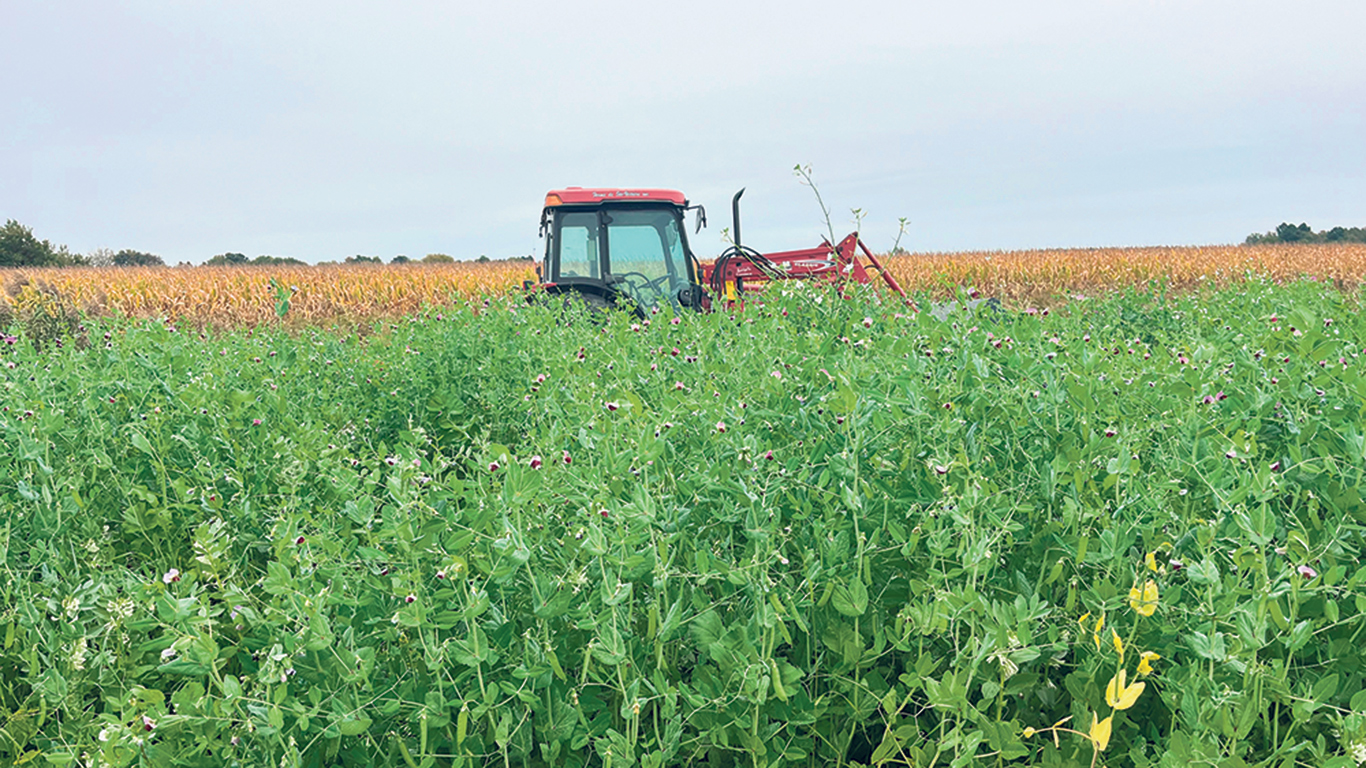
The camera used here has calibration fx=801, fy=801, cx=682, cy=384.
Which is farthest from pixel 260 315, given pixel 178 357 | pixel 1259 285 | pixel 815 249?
pixel 1259 285

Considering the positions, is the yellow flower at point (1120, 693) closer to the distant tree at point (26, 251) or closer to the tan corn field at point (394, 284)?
the tan corn field at point (394, 284)

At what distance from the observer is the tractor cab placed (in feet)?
34.9

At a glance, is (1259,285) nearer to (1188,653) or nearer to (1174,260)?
(1188,653)

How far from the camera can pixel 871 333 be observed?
515cm

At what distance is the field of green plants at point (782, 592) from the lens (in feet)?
6.01

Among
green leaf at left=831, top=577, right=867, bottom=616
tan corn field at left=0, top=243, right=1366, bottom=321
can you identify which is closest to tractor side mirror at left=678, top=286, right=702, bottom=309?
tan corn field at left=0, top=243, right=1366, bottom=321

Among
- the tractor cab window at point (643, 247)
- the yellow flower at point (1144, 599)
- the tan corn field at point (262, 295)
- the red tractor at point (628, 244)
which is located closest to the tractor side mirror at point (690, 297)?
the red tractor at point (628, 244)

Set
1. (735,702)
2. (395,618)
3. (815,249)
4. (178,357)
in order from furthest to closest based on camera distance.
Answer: (815,249) → (178,357) → (735,702) → (395,618)

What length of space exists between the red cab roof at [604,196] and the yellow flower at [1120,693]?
9.47 m

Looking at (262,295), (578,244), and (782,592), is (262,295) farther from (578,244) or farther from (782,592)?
(782,592)

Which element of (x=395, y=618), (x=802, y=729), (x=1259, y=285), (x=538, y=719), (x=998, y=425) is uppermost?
(x=1259, y=285)

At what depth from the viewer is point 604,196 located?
1062 centimetres

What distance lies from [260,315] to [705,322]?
581 inches

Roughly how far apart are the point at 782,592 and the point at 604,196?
9183 millimetres
